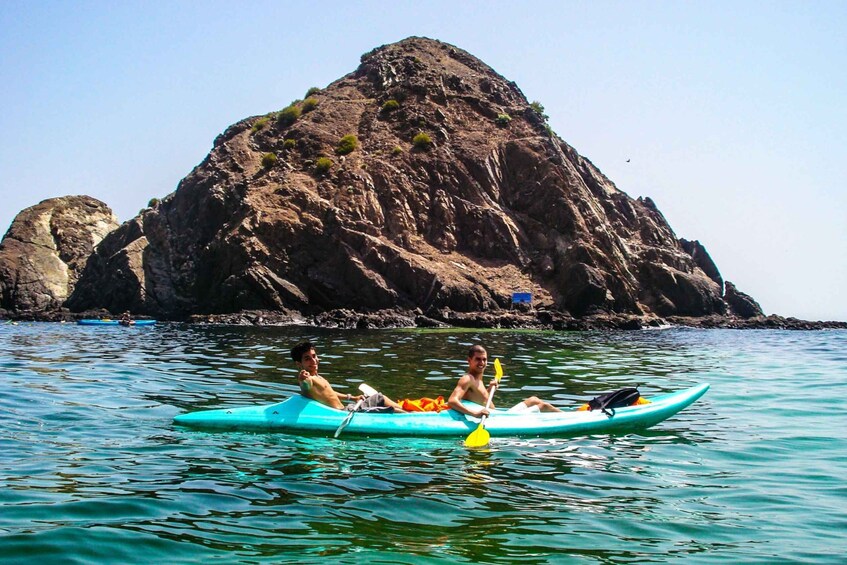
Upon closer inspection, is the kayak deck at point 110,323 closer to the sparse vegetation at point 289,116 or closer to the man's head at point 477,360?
the sparse vegetation at point 289,116

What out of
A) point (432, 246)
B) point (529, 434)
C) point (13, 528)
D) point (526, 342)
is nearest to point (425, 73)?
point (432, 246)

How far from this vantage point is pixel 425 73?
7181 centimetres

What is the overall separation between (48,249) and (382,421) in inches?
2811

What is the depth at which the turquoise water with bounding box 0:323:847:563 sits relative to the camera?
5848 millimetres

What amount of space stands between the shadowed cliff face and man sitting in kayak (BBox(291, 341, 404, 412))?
37065 mm

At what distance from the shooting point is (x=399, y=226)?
5619cm

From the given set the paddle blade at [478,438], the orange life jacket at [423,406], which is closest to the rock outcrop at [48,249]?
the orange life jacket at [423,406]

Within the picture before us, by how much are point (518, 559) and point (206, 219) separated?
55.7 meters

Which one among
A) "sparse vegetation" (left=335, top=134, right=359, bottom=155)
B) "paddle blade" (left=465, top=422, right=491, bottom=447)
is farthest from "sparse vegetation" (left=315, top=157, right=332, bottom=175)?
"paddle blade" (left=465, top=422, right=491, bottom=447)

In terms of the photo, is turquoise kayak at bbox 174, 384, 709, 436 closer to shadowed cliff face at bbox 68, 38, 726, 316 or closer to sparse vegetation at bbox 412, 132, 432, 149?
shadowed cliff face at bbox 68, 38, 726, 316

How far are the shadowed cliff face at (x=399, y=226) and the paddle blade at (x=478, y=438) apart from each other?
125 ft

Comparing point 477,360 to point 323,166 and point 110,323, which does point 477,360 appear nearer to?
point 110,323

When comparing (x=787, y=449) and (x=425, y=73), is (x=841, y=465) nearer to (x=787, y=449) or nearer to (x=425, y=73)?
(x=787, y=449)

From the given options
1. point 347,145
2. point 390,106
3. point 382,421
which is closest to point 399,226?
point 347,145
